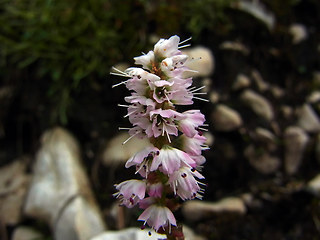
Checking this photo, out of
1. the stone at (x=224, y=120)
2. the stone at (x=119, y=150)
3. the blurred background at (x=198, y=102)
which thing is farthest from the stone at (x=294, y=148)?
the stone at (x=119, y=150)

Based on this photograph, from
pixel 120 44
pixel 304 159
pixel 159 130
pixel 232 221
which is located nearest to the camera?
pixel 159 130

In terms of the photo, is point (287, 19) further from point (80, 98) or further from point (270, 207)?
point (80, 98)

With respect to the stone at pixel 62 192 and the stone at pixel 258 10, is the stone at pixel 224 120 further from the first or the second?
the stone at pixel 62 192

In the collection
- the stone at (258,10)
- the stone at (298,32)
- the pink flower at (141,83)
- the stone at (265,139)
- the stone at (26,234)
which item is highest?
the pink flower at (141,83)

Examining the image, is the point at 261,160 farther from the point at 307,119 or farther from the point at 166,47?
the point at 166,47

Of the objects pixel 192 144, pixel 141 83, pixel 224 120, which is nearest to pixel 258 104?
pixel 224 120

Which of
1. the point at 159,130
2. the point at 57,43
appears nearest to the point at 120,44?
the point at 57,43
